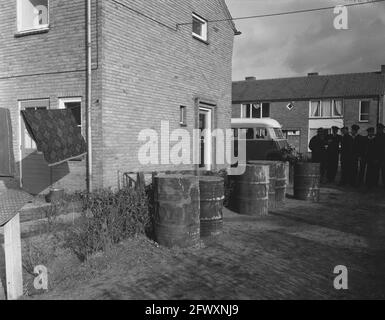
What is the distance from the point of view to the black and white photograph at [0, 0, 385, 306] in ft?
14.9

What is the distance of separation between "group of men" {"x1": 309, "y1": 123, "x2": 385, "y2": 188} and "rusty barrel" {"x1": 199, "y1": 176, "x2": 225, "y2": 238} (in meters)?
7.69

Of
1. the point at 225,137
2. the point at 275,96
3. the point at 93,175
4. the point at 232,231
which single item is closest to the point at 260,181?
the point at 232,231

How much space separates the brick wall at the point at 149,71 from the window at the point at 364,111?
23792 millimetres

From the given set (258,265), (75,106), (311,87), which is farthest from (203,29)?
(311,87)

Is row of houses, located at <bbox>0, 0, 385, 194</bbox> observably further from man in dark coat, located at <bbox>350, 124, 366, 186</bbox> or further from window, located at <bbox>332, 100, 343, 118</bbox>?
window, located at <bbox>332, 100, 343, 118</bbox>

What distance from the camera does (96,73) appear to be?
862 centimetres

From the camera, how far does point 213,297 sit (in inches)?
167

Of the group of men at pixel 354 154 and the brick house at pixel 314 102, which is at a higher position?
the brick house at pixel 314 102

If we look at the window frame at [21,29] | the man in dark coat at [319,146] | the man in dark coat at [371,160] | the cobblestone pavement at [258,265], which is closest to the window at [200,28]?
the window frame at [21,29]

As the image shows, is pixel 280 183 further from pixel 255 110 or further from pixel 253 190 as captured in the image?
pixel 255 110

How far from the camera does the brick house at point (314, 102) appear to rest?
3344 centimetres

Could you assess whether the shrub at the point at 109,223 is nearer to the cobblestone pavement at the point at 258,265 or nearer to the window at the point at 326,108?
the cobblestone pavement at the point at 258,265

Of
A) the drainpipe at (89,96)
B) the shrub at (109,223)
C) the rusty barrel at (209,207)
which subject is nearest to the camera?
the shrub at (109,223)

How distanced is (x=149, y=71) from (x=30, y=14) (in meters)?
3.24
